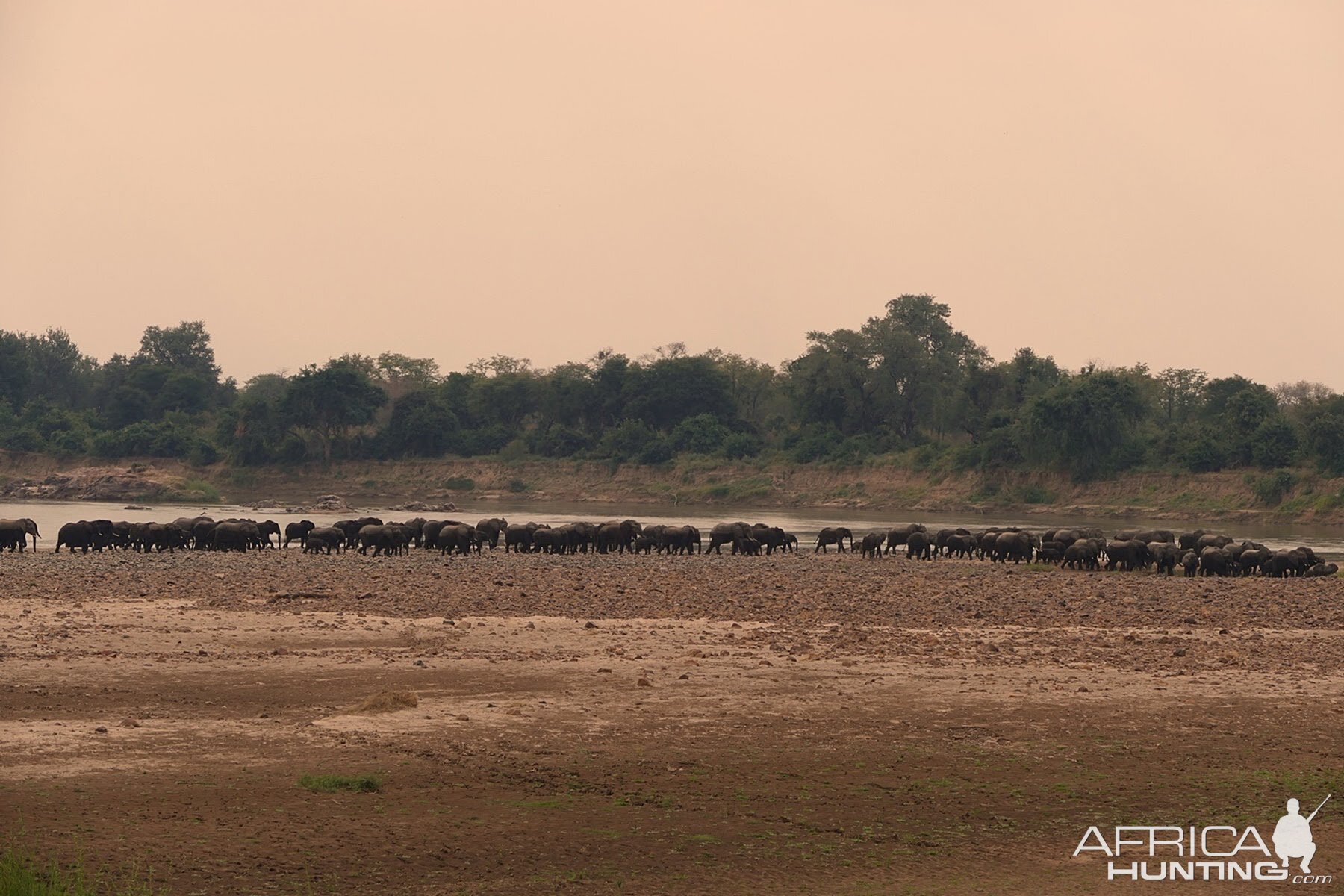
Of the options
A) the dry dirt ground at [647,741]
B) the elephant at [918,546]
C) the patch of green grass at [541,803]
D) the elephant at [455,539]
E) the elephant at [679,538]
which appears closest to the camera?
the dry dirt ground at [647,741]

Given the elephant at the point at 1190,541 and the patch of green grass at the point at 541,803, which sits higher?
the elephant at the point at 1190,541

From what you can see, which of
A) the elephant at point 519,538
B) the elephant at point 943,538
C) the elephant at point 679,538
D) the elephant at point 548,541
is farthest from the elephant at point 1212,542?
the elephant at point 519,538

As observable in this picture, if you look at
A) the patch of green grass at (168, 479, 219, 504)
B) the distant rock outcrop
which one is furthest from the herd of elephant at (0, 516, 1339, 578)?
the distant rock outcrop

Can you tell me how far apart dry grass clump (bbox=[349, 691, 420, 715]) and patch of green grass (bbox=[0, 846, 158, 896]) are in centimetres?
512

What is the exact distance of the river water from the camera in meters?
60.9

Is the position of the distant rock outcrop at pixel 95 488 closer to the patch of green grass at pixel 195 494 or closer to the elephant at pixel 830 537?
the patch of green grass at pixel 195 494

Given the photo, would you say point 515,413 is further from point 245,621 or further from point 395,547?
point 245,621

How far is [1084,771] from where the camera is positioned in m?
12.5

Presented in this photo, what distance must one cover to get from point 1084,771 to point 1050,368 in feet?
291

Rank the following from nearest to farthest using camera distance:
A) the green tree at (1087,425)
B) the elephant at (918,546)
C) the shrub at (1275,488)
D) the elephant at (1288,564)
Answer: the elephant at (1288,564)
the elephant at (918,546)
the shrub at (1275,488)
the green tree at (1087,425)

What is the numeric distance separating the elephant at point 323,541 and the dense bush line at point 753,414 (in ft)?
171

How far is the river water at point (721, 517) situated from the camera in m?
60.9

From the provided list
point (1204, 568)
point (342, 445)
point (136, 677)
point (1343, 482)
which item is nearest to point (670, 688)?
point (136, 677)

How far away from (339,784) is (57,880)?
2903 millimetres
